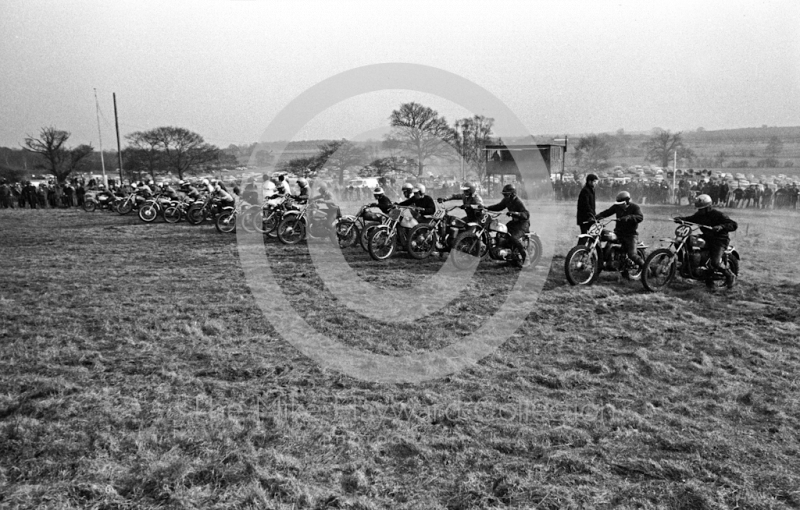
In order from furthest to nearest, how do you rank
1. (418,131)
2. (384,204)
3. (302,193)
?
(418,131), (302,193), (384,204)

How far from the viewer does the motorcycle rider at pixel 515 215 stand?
8.97 meters

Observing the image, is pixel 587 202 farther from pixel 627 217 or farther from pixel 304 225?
pixel 304 225

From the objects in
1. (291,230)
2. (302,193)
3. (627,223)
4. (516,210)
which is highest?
(302,193)

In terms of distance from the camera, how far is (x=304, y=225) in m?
12.3

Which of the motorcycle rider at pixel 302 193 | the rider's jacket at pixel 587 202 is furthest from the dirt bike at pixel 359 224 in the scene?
the rider's jacket at pixel 587 202

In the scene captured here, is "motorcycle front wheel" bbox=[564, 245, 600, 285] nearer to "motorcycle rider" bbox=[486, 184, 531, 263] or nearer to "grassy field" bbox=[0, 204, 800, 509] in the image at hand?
"grassy field" bbox=[0, 204, 800, 509]

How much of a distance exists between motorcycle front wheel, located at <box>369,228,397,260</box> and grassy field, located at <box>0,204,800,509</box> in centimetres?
250

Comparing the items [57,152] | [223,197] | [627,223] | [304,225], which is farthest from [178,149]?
[627,223]

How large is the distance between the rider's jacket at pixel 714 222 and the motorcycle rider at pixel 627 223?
68 centimetres

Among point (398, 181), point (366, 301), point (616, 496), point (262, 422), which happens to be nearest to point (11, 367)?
point (262, 422)

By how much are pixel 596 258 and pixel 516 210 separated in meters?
1.51

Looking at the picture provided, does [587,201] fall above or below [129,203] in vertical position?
above

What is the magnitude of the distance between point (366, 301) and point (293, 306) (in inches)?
38.2

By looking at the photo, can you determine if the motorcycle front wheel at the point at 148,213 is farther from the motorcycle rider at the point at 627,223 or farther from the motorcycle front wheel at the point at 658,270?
the motorcycle front wheel at the point at 658,270
